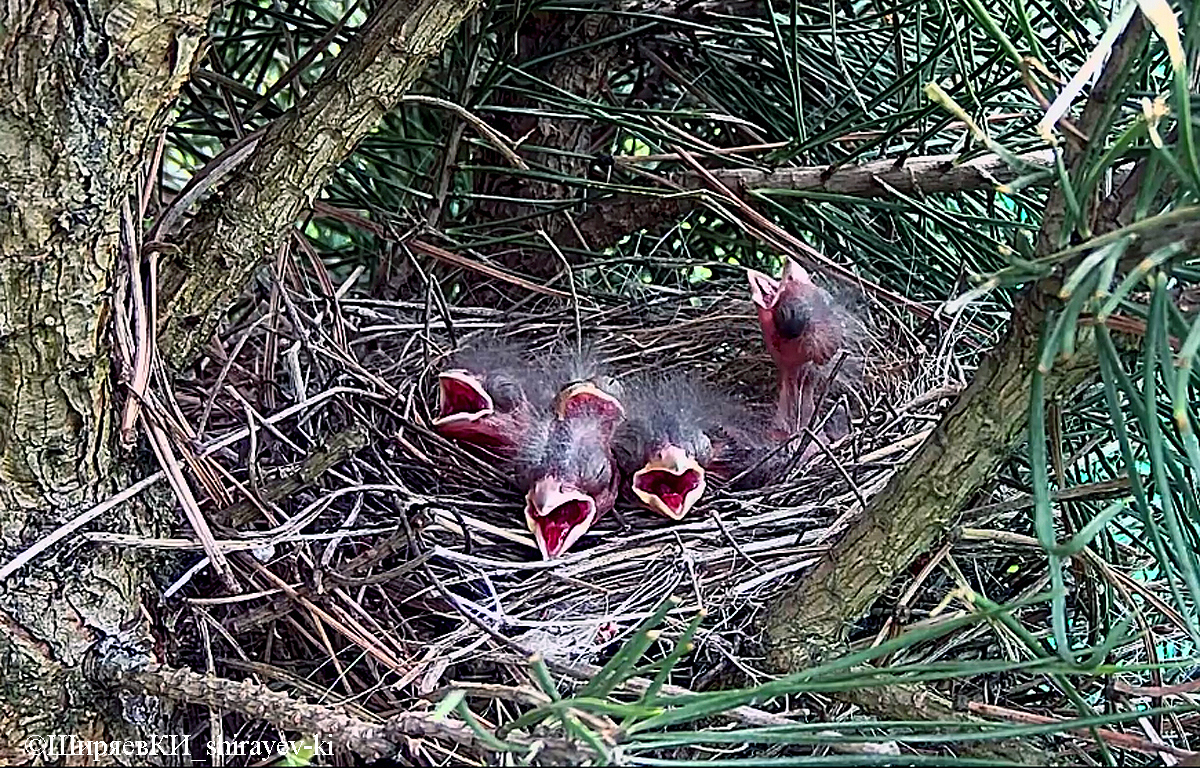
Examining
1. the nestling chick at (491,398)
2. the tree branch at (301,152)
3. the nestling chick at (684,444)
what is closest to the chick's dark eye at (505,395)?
the nestling chick at (491,398)

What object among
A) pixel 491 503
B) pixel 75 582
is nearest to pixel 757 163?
pixel 491 503

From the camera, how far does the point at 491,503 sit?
105 centimetres

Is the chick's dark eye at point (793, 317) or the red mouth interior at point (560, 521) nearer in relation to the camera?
the red mouth interior at point (560, 521)

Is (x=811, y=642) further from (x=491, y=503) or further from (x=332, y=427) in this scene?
(x=332, y=427)

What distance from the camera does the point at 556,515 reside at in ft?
3.26

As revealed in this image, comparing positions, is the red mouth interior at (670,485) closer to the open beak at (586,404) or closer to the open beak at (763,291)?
the open beak at (586,404)

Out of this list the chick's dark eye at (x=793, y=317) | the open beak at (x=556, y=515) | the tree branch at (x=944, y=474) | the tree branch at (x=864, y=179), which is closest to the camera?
the tree branch at (x=944, y=474)

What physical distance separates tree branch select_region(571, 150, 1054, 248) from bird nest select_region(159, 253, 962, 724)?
0.15 metres

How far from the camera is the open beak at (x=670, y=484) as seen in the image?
1039mm

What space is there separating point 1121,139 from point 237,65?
3.55 feet

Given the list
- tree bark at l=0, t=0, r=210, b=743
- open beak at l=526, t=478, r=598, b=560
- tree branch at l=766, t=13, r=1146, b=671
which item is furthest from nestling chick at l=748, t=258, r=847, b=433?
tree bark at l=0, t=0, r=210, b=743

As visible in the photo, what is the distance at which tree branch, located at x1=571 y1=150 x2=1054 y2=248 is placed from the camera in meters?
1.09

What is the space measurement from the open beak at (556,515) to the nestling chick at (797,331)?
308mm

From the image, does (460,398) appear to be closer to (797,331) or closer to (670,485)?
(670,485)
